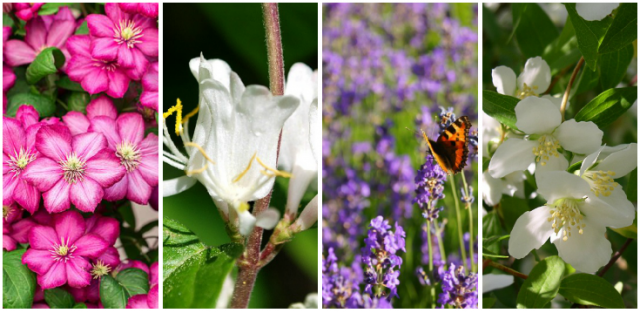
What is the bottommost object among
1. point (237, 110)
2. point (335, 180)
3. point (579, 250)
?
point (579, 250)

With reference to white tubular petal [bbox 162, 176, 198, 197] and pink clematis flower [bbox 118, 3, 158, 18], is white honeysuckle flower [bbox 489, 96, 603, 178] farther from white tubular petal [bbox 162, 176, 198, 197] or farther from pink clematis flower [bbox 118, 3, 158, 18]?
pink clematis flower [bbox 118, 3, 158, 18]

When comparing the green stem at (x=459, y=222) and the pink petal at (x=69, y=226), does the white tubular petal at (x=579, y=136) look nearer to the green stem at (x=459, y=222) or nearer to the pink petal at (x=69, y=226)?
the green stem at (x=459, y=222)

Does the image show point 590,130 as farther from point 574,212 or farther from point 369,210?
point 369,210

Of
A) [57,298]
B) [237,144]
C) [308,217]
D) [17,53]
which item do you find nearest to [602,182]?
[308,217]

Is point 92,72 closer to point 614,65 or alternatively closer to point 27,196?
point 27,196

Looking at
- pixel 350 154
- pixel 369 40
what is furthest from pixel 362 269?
pixel 369 40

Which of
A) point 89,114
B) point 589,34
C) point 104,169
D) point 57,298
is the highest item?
point 589,34
